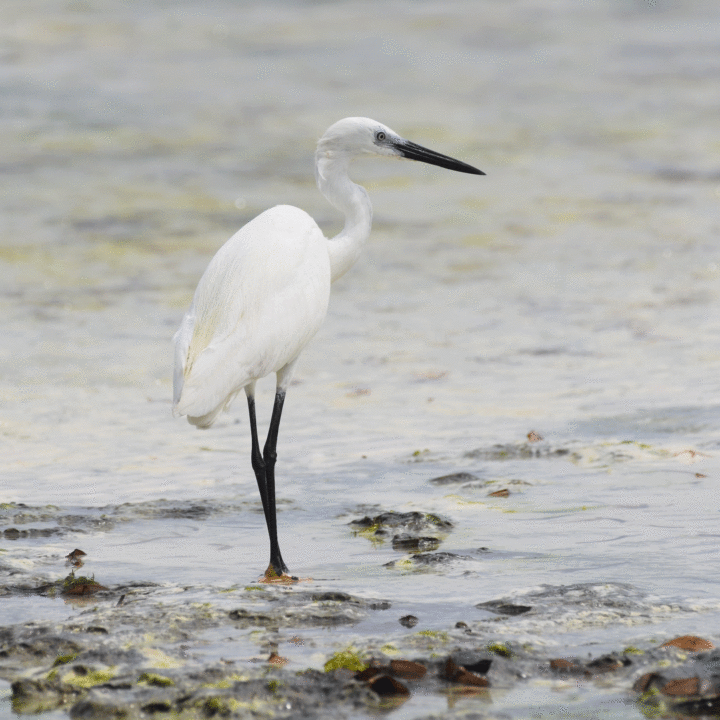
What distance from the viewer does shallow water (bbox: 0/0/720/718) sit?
472 centimetres

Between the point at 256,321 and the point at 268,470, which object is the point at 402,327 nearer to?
the point at 268,470

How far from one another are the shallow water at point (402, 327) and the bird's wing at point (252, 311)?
2.24ft

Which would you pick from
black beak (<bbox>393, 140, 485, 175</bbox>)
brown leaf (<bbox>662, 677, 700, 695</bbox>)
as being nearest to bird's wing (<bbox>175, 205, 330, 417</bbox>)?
black beak (<bbox>393, 140, 485, 175</bbox>)

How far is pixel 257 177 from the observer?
14.0 m

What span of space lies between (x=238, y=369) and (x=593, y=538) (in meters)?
1.47

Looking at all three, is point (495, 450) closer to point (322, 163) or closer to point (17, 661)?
point (322, 163)

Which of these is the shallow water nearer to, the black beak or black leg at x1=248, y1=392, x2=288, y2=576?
black leg at x1=248, y1=392, x2=288, y2=576

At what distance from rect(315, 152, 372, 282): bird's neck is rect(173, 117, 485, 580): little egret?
34cm

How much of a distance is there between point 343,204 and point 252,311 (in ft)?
3.13

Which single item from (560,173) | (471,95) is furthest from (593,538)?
(471,95)

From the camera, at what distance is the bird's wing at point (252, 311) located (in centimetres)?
479

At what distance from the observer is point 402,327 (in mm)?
8805

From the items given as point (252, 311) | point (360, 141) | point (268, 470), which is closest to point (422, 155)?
point (360, 141)

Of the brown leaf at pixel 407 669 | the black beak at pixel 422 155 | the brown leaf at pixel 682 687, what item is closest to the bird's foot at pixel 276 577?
the brown leaf at pixel 407 669
